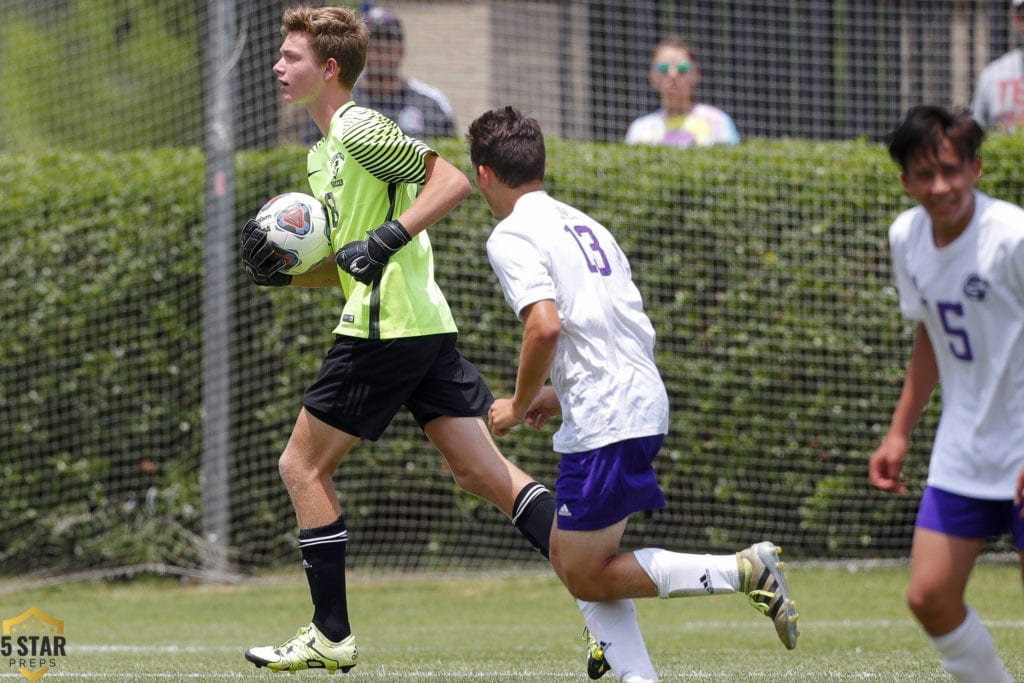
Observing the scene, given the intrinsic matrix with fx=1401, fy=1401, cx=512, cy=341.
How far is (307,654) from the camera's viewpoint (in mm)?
4918

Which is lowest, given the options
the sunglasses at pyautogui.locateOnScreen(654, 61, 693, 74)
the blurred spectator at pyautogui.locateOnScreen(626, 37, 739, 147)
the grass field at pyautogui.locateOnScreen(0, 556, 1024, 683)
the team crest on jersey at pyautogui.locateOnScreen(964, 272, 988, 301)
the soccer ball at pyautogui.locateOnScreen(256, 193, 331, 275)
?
the grass field at pyautogui.locateOnScreen(0, 556, 1024, 683)

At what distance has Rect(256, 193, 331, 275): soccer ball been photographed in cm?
511

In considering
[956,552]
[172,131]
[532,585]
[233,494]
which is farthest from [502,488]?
[172,131]

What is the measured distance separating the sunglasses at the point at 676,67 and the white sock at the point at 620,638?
20.4ft

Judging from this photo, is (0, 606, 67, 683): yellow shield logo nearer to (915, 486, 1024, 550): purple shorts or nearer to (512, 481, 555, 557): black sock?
(512, 481, 555, 557): black sock

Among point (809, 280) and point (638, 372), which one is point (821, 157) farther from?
point (638, 372)

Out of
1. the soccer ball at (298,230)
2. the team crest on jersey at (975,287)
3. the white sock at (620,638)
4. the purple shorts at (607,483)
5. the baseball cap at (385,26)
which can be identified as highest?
the baseball cap at (385,26)

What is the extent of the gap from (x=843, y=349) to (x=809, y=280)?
49cm

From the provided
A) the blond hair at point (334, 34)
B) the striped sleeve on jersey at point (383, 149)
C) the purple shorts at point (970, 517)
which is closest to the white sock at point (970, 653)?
the purple shorts at point (970, 517)

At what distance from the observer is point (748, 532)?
919 cm

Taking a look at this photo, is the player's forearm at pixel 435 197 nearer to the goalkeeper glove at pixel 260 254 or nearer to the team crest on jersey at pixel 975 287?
the goalkeeper glove at pixel 260 254

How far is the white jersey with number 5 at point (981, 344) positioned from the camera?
142 inches

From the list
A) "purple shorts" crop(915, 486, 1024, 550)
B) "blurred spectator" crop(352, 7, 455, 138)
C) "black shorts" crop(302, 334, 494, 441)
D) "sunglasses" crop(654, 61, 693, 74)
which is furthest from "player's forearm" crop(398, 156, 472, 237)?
"sunglasses" crop(654, 61, 693, 74)

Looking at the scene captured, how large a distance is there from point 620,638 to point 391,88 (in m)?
6.12
